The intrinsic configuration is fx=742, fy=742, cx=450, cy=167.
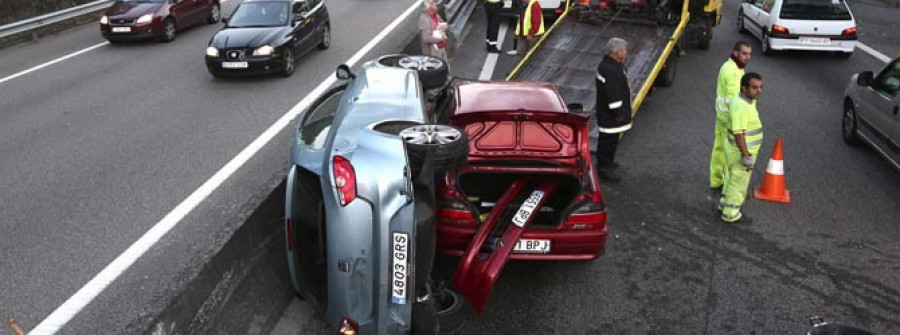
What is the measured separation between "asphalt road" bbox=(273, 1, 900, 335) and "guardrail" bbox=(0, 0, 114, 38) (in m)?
15.2

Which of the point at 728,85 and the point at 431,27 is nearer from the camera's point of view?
the point at 728,85

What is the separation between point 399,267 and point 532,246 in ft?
6.44

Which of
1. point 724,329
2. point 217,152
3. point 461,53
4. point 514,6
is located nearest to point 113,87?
point 217,152

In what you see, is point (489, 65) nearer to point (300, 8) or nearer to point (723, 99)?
point (300, 8)

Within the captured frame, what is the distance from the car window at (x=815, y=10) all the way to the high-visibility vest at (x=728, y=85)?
777 centimetres

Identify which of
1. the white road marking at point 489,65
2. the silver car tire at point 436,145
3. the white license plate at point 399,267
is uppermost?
the silver car tire at point 436,145

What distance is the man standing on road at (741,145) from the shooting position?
7465mm

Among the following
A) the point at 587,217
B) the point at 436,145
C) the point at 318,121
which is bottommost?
the point at 587,217

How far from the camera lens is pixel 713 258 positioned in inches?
273

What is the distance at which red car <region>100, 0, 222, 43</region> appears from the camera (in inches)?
666

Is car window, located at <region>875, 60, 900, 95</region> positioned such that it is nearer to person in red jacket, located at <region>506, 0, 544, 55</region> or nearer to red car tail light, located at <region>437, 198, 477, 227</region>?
person in red jacket, located at <region>506, 0, 544, 55</region>

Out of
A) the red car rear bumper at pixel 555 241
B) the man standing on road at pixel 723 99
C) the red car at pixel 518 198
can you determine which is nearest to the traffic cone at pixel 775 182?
the man standing on road at pixel 723 99

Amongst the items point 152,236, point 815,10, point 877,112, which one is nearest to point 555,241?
point 152,236

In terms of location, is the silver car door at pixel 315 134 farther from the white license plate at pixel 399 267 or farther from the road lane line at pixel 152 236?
the road lane line at pixel 152 236
